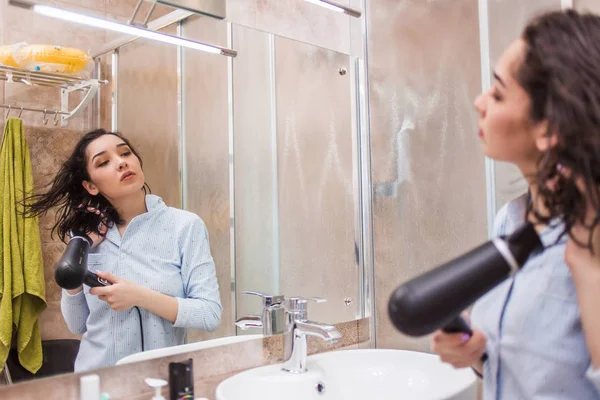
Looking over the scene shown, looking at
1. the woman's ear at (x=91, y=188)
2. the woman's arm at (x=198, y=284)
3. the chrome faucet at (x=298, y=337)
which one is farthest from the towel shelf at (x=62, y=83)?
the chrome faucet at (x=298, y=337)

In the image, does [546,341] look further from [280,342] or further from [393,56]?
[393,56]

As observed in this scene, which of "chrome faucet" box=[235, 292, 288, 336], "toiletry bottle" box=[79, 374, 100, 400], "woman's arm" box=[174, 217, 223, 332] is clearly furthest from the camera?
"chrome faucet" box=[235, 292, 288, 336]

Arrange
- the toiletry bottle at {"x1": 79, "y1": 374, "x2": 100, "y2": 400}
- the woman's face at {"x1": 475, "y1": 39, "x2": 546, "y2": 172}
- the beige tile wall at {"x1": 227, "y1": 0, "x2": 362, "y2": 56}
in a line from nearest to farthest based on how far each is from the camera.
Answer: the woman's face at {"x1": 475, "y1": 39, "x2": 546, "y2": 172}
the toiletry bottle at {"x1": 79, "y1": 374, "x2": 100, "y2": 400}
the beige tile wall at {"x1": 227, "y1": 0, "x2": 362, "y2": 56}

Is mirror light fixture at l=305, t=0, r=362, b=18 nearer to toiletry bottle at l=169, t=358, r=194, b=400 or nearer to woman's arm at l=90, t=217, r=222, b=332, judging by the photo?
woman's arm at l=90, t=217, r=222, b=332

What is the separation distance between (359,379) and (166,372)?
46cm

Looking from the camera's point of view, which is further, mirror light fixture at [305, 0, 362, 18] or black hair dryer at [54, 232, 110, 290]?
mirror light fixture at [305, 0, 362, 18]

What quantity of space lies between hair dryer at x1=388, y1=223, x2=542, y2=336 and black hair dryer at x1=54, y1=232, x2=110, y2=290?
26.4 inches

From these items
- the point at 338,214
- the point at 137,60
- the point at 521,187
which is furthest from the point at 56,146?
the point at 521,187

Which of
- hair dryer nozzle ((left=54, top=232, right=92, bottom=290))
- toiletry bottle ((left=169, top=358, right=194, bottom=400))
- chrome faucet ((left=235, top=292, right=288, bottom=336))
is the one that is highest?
hair dryer nozzle ((left=54, top=232, right=92, bottom=290))

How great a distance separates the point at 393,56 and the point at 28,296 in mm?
1121

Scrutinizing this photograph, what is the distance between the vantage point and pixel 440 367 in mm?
1283

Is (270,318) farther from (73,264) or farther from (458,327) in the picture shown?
(458,327)

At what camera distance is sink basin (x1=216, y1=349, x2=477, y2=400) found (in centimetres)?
115

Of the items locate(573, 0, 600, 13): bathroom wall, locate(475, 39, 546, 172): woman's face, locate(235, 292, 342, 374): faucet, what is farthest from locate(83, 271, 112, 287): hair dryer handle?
locate(573, 0, 600, 13): bathroom wall
